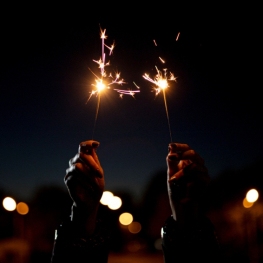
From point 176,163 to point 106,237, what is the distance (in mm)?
986

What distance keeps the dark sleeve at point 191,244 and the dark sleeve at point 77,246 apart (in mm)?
565

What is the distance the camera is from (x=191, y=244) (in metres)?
2.78

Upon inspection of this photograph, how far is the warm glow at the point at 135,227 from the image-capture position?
42.2m

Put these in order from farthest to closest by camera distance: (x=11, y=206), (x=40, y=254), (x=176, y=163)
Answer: (x=40, y=254)
(x=11, y=206)
(x=176, y=163)

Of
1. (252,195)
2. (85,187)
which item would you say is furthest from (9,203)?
(85,187)

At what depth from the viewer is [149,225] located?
36344 mm

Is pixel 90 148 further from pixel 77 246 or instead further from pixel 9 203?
pixel 9 203

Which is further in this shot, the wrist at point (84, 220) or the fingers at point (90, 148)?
the fingers at point (90, 148)

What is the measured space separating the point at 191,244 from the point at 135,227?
138 feet

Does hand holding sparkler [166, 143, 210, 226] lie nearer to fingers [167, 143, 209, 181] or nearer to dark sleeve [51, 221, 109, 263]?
fingers [167, 143, 209, 181]

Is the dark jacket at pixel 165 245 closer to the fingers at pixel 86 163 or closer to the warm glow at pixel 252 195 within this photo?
the fingers at pixel 86 163

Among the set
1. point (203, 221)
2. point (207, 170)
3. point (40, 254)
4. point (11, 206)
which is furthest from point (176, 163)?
point (40, 254)

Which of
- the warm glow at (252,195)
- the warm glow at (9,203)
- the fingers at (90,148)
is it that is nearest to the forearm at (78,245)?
the fingers at (90,148)

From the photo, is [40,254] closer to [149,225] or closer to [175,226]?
[149,225]
